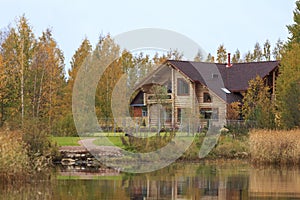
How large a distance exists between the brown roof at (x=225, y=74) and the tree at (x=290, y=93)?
8138 mm

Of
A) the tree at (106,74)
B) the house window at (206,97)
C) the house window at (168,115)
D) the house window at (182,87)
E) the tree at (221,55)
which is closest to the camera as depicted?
the tree at (106,74)

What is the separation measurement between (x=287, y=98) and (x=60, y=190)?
51.8ft

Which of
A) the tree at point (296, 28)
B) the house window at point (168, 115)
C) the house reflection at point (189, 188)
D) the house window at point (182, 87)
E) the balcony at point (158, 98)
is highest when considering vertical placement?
the tree at point (296, 28)

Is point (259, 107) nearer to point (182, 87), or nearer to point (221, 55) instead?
point (182, 87)

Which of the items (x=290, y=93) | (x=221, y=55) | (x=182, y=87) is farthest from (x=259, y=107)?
(x=221, y=55)

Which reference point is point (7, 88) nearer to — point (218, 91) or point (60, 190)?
point (60, 190)

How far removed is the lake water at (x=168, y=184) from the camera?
51.6ft

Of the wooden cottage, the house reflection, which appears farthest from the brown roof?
the house reflection

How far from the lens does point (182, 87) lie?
43938mm

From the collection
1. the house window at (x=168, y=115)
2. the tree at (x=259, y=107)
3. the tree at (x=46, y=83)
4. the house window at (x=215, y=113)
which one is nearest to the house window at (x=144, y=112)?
the house window at (x=168, y=115)

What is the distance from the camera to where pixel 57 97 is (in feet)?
135

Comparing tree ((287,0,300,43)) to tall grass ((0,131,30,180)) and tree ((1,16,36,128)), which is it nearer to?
tree ((1,16,36,128))

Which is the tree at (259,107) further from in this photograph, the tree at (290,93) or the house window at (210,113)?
the house window at (210,113)

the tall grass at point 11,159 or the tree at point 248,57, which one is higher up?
the tree at point 248,57
